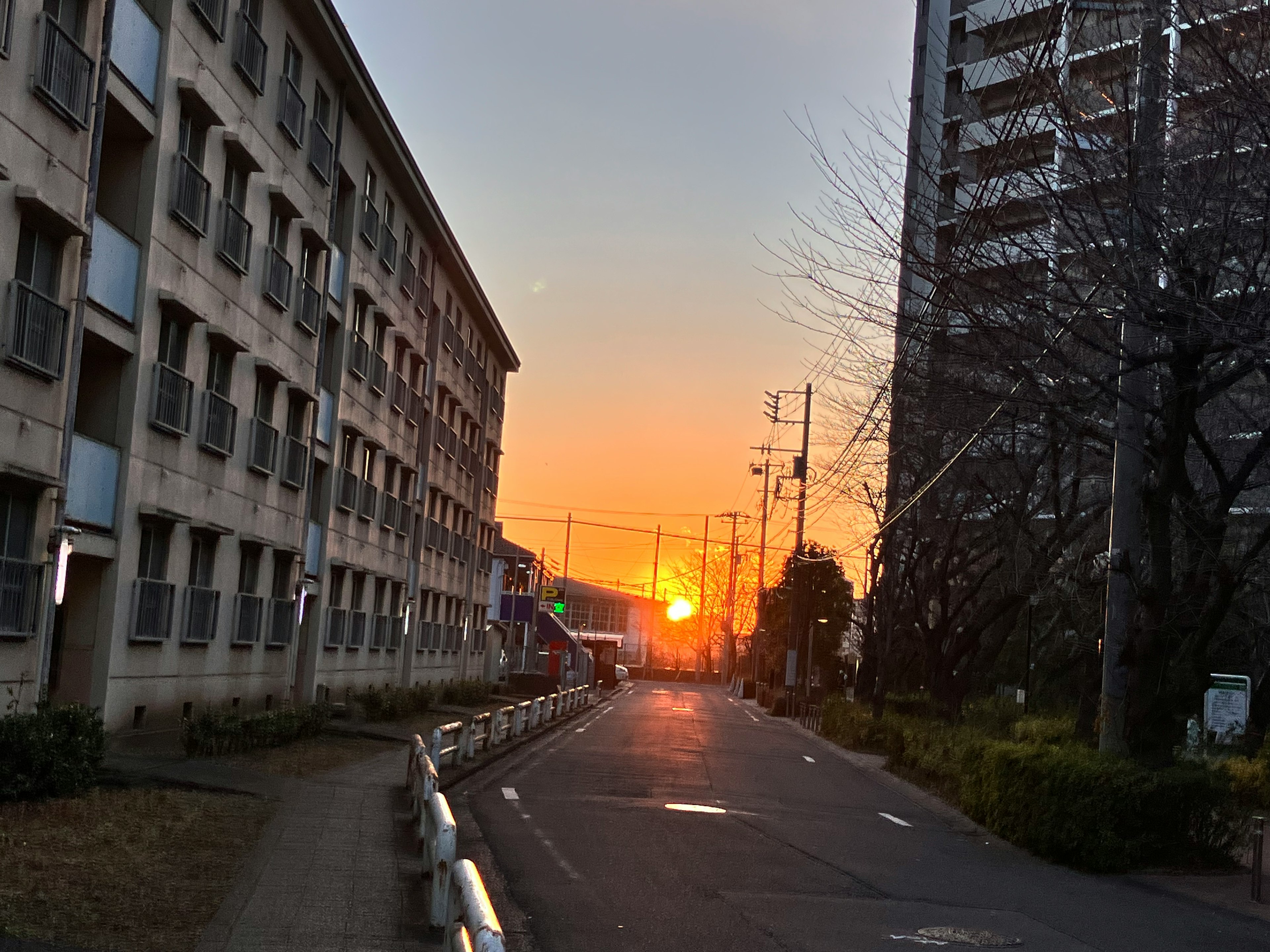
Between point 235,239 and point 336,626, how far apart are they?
12894 millimetres

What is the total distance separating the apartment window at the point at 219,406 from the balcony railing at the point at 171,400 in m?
0.87

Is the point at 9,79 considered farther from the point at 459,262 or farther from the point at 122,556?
the point at 459,262

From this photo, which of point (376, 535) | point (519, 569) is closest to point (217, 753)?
point (376, 535)

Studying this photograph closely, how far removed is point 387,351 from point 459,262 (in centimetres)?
887

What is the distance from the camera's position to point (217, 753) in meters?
19.7

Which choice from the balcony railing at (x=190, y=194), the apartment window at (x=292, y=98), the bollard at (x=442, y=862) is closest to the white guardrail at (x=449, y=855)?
the bollard at (x=442, y=862)

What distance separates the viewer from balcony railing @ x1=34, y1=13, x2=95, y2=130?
617 inches

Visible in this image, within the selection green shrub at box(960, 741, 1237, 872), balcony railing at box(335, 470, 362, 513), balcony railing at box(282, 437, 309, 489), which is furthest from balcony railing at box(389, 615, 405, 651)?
green shrub at box(960, 741, 1237, 872)

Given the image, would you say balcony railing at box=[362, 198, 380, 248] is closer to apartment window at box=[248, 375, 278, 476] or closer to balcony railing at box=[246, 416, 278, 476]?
apartment window at box=[248, 375, 278, 476]

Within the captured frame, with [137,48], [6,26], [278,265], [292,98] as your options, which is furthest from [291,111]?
[6,26]

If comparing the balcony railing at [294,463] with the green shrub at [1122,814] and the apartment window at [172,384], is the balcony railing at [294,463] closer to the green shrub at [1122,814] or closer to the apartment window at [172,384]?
the apartment window at [172,384]

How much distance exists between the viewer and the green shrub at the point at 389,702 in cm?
3162

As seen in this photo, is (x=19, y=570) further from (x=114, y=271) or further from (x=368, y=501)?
(x=368, y=501)

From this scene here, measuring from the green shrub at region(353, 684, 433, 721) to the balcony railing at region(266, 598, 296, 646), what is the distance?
131 inches
